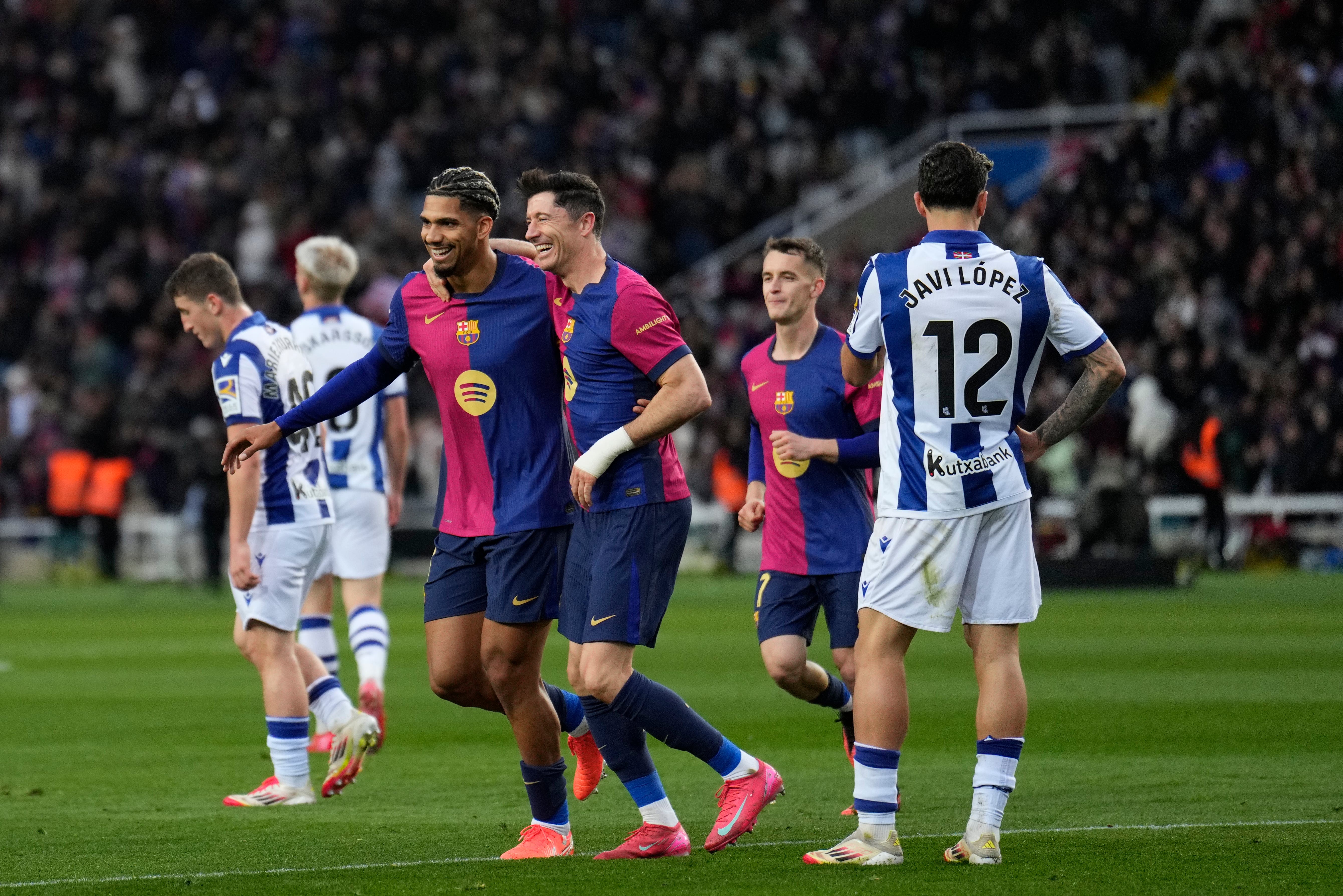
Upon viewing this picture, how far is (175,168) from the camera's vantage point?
29547 mm

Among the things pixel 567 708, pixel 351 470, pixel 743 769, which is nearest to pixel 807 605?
pixel 567 708

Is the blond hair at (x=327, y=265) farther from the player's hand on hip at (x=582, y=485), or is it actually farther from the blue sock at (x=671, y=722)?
the blue sock at (x=671, y=722)

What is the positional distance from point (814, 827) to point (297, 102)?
24795mm

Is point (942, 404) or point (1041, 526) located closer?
point (942, 404)

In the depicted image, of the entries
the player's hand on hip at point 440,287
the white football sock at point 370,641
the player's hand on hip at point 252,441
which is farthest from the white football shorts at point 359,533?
the player's hand on hip at point 440,287

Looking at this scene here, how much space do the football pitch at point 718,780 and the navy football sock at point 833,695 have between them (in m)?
0.37

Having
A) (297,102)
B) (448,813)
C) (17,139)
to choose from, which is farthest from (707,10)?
(448,813)

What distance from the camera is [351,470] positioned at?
10.5 metres

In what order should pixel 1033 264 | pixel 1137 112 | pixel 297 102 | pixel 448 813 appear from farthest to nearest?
1. pixel 297 102
2. pixel 1137 112
3. pixel 448 813
4. pixel 1033 264

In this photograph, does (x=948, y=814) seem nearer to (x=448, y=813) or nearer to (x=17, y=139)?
(x=448, y=813)

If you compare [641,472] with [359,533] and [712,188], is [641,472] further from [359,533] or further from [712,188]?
[712,188]

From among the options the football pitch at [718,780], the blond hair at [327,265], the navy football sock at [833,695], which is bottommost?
the football pitch at [718,780]

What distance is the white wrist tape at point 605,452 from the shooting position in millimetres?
6215

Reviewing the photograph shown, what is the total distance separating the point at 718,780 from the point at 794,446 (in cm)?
186
